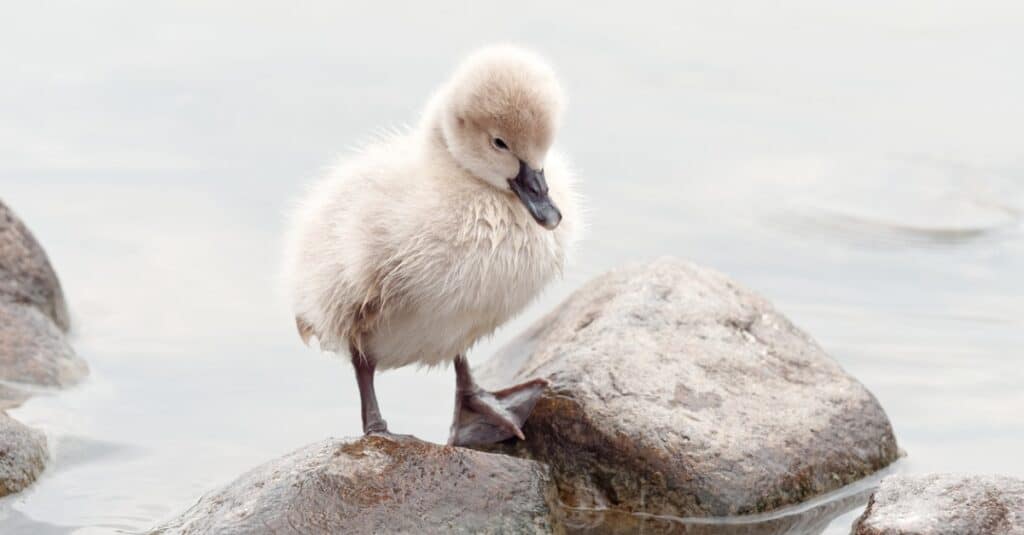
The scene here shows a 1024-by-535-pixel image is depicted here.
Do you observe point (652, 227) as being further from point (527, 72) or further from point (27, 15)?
point (27, 15)

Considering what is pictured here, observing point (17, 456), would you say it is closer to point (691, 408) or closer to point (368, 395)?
point (368, 395)

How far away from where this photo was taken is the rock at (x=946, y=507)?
475cm

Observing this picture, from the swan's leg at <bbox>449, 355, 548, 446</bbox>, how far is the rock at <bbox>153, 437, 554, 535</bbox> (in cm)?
48

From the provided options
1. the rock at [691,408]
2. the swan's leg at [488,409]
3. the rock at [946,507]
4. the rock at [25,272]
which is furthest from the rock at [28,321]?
the rock at [946,507]

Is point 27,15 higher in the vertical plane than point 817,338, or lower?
higher

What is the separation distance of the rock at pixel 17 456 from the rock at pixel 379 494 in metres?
0.68

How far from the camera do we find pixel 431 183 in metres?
5.40

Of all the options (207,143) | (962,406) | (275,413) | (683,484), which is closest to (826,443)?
(683,484)

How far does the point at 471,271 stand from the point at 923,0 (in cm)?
683

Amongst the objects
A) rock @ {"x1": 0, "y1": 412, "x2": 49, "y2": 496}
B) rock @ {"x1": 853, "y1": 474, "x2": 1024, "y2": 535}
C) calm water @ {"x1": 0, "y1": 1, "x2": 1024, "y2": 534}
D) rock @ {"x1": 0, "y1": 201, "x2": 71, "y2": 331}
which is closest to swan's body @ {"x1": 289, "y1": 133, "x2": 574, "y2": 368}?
calm water @ {"x1": 0, "y1": 1, "x2": 1024, "y2": 534}

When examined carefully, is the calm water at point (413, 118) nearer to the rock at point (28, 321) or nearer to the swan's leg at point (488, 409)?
the rock at point (28, 321)

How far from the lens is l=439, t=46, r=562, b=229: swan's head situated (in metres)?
5.28

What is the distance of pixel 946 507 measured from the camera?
4.82 m

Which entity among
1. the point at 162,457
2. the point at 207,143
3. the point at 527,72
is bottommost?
the point at 162,457
